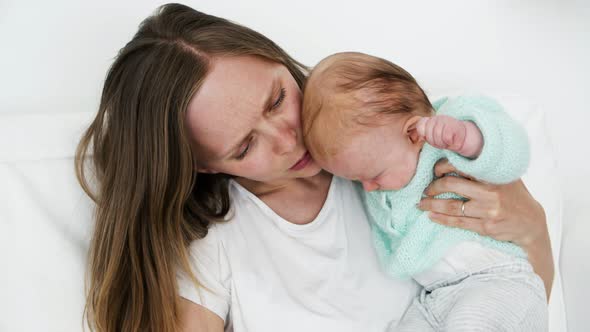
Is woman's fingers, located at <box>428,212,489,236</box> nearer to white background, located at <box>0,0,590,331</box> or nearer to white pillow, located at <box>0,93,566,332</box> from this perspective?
white background, located at <box>0,0,590,331</box>

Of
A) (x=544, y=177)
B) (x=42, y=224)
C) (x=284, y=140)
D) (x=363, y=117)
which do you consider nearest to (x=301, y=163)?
(x=284, y=140)

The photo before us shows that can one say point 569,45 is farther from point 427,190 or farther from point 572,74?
point 427,190

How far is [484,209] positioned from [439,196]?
0.37 feet

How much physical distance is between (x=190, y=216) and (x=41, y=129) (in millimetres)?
473

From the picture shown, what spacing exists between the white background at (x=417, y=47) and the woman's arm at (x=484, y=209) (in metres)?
0.50

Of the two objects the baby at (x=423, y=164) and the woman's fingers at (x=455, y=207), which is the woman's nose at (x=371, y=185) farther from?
the woman's fingers at (x=455, y=207)

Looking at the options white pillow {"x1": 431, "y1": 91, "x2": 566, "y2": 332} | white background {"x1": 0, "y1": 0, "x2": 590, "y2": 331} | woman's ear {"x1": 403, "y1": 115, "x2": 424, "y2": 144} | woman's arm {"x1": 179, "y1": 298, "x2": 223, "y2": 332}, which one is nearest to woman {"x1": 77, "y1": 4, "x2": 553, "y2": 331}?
woman's arm {"x1": 179, "y1": 298, "x2": 223, "y2": 332}

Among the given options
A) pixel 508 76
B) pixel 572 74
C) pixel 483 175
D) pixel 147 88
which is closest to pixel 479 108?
pixel 483 175

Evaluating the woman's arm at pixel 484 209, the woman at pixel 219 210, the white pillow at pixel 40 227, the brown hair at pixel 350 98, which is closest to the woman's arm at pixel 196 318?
the woman at pixel 219 210

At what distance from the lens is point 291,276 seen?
1.58 metres

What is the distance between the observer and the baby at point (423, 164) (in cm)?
130

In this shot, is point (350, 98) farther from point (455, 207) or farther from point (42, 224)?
point (42, 224)

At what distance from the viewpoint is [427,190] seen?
5.01ft

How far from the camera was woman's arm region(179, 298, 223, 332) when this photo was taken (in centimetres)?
150
